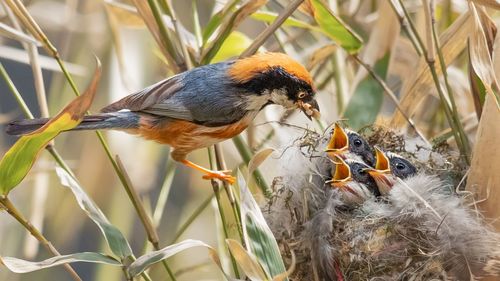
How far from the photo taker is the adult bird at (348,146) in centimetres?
250

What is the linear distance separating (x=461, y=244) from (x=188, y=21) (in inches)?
68.6

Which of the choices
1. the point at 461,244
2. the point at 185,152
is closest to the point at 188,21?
the point at 185,152

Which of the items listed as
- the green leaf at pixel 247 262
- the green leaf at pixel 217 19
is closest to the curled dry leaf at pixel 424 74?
the green leaf at pixel 217 19

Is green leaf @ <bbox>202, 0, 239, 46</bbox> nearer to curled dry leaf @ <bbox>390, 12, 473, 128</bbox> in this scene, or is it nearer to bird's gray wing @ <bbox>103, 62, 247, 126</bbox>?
bird's gray wing @ <bbox>103, 62, 247, 126</bbox>

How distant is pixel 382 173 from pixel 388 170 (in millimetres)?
34

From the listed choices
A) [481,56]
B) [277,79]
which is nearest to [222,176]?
[277,79]

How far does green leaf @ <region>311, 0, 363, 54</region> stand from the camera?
230 centimetres

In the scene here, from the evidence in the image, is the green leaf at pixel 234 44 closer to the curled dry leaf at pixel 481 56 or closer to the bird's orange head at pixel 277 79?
the bird's orange head at pixel 277 79

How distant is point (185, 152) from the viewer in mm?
2461

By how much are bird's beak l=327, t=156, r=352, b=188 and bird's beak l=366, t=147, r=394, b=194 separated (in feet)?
0.18

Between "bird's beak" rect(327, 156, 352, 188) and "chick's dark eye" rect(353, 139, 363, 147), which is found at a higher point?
"chick's dark eye" rect(353, 139, 363, 147)

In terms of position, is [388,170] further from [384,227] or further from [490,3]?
[490,3]

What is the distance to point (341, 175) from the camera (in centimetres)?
245

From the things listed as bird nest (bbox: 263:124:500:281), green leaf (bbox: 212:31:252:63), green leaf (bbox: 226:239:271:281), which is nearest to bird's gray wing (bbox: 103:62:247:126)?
bird nest (bbox: 263:124:500:281)
